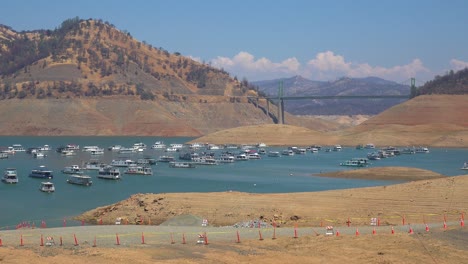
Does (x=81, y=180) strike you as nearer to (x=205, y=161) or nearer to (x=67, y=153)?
(x=205, y=161)

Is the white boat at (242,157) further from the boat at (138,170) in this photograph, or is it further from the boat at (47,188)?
the boat at (47,188)

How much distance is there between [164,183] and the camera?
92625mm

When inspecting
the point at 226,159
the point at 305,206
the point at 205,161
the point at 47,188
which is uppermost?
the point at 226,159

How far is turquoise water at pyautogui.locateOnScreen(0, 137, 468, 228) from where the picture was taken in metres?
67.3

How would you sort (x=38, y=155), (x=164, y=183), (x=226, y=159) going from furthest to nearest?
(x=38, y=155) → (x=226, y=159) → (x=164, y=183)

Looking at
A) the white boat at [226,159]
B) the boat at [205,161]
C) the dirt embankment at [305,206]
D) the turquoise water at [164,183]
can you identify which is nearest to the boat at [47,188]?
the turquoise water at [164,183]

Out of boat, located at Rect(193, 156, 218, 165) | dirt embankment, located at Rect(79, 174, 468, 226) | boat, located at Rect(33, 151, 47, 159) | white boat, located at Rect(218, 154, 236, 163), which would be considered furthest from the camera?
boat, located at Rect(33, 151, 47, 159)

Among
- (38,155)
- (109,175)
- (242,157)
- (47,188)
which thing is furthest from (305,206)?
(38,155)

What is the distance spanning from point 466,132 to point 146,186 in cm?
13065

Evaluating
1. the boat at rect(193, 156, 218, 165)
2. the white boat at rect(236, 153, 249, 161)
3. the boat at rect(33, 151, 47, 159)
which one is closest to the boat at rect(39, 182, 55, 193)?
the boat at rect(193, 156, 218, 165)

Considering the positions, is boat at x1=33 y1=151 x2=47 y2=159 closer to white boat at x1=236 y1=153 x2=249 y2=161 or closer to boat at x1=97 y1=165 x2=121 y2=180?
white boat at x1=236 y1=153 x2=249 y2=161

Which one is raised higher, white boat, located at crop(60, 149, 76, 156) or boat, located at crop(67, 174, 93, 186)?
white boat, located at crop(60, 149, 76, 156)

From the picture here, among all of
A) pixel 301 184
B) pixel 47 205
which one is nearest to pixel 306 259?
pixel 47 205

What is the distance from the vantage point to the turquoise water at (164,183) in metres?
67.3
